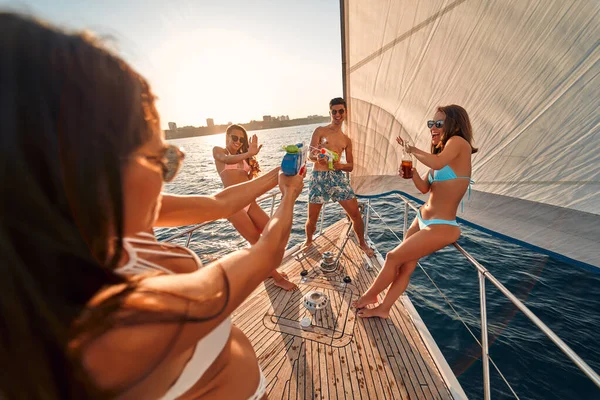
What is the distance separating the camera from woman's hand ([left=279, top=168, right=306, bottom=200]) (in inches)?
47.2

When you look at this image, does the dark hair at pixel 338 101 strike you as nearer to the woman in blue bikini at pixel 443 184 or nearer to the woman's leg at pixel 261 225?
the woman in blue bikini at pixel 443 184

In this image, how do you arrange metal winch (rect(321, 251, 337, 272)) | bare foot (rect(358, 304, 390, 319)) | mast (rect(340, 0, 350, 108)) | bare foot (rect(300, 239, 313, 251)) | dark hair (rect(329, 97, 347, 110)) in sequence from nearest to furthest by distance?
1. bare foot (rect(358, 304, 390, 319))
2. mast (rect(340, 0, 350, 108))
3. metal winch (rect(321, 251, 337, 272))
4. dark hair (rect(329, 97, 347, 110))
5. bare foot (rect(300, 239, 313, 251))

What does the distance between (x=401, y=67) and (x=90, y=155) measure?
3671mm

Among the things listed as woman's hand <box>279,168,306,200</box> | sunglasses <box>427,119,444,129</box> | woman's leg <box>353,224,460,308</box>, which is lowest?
woman's leg <box>353,224,460,308</box>

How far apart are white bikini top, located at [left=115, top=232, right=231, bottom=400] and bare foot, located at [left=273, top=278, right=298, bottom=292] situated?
2674mm

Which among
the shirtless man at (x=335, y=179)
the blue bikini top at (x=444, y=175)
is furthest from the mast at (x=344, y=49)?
the blue bikini top at (x=444, y=175)

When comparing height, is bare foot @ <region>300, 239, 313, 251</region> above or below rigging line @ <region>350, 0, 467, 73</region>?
below

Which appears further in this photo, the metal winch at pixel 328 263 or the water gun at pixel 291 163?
the metal winch at pixel 328 263

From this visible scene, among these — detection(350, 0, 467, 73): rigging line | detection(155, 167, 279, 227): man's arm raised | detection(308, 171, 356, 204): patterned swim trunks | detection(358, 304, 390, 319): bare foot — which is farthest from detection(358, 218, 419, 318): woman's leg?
detection(350, 0, 467, 73): rigging line

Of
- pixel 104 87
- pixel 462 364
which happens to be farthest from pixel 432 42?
pixel 462 364

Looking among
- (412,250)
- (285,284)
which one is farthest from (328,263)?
(412,250)

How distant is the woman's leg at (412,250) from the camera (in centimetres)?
245

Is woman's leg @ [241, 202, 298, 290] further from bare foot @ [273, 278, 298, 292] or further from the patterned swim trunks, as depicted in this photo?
the patterned swim trunks

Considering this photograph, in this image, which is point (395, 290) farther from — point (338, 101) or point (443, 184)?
point (338, 101)
